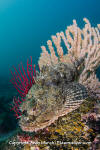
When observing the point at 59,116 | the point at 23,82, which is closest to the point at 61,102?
the point at 59,116

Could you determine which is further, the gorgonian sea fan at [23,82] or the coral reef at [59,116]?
the gorgonian sea fan at [23,82]

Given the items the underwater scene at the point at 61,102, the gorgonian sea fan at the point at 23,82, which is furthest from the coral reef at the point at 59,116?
Answer: the gorgonian sea fan at the point at 23,82

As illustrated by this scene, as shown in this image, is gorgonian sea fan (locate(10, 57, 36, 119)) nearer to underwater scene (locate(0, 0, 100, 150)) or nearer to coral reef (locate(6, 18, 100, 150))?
underwater scene (locate(0, 0, 100, 150))

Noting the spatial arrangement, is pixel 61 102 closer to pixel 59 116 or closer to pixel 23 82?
pixel 59 116

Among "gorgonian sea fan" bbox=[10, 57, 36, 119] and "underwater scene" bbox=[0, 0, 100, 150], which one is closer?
"underwater scene" bbox=[0, 0, 100, 150]

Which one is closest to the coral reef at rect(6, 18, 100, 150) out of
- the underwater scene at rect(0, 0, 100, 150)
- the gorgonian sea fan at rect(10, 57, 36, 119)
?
the underwater scene at rect(0, 0, 100, 150)

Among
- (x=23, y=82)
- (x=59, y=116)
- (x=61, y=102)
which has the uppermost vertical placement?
(x=23, y=82)

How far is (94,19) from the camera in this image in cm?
10688

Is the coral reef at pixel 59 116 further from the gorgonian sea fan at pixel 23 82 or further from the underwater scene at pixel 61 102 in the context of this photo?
the gorgonian sea fan at pixel 23 82

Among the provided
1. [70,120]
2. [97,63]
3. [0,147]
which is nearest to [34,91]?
[70,120]

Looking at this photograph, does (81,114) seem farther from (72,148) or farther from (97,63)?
(97,63)

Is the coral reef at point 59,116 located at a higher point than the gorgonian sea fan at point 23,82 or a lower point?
lower

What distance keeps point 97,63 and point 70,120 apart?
2.39 m

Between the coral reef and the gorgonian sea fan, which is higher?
the gorgonian sea fan
